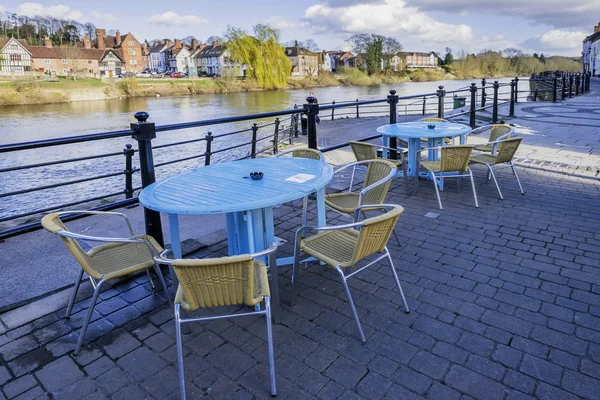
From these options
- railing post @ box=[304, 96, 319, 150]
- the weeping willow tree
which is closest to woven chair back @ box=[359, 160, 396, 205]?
railing post @ box=[304, 96, 319, 150]

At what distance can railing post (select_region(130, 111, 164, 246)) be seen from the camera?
316 centimetres

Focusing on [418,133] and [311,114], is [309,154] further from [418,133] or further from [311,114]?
[418,133]

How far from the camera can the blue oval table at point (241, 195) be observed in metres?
2.50

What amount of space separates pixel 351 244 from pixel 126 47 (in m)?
100

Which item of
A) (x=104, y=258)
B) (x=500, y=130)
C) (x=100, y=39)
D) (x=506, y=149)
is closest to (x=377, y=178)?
(x=506, y=149)

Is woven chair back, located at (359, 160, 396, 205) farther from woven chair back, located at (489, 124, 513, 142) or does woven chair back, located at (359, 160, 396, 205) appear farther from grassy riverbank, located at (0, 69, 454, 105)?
grassy riverbank, located at (0, 69, 454, 105)

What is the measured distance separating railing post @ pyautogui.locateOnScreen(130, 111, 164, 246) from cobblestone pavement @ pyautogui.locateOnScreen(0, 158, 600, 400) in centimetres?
41

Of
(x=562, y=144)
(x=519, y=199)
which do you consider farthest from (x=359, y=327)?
(x=562, y=144)

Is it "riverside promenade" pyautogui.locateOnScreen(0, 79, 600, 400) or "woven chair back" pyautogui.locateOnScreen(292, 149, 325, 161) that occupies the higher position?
"woven chair back" pyautogui.locateOnScreen(292, 149, 325, 161)

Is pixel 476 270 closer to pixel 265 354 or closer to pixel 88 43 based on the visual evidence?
pixel 265 354

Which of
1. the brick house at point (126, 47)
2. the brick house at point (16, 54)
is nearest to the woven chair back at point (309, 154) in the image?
Result: the brick house at point (16, 54)

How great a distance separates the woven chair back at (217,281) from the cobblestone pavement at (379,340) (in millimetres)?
404

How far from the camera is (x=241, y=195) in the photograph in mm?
2641

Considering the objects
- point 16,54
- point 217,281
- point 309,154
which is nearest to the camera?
point 217,281
